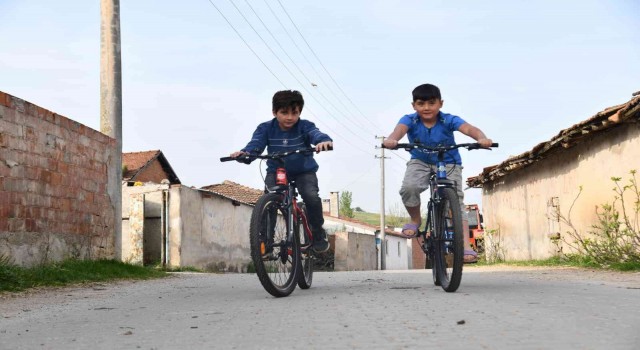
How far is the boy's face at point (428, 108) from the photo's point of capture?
6.07 m

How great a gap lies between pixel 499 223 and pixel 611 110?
844 centimetres

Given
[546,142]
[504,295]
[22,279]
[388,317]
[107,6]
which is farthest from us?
[546,142]

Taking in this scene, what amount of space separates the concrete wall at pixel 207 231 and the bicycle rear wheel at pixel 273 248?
1318 cm

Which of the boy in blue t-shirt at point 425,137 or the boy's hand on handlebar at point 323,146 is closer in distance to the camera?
the boy's hand on handlebar at point 323,146

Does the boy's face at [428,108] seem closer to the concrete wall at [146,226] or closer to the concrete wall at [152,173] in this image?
the concrete wall at [146,226]

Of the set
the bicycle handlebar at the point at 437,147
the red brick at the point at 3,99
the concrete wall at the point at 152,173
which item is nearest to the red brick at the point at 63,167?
the red brick at the point at 3,99

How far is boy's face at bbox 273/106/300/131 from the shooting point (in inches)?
239

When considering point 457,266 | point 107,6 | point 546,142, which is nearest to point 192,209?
point 107,6

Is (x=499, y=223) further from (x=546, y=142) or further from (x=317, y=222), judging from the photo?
(x=317, y=222)

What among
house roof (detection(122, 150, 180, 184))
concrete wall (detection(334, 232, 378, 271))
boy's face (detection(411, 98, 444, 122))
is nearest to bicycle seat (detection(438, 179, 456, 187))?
boy's face (detection(411, 98, 444, 122))

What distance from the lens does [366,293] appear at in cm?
551

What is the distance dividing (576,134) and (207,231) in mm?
12077

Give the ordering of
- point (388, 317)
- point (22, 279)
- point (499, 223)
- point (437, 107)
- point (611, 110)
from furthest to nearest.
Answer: point (499, 223) → point (611, 110) → point (22, 279) → point (437, 107) → point (388, 317)

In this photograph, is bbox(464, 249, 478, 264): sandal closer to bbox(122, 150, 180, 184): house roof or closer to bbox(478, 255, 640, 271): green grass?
bbox(478, 255, 640, 271): green grass
